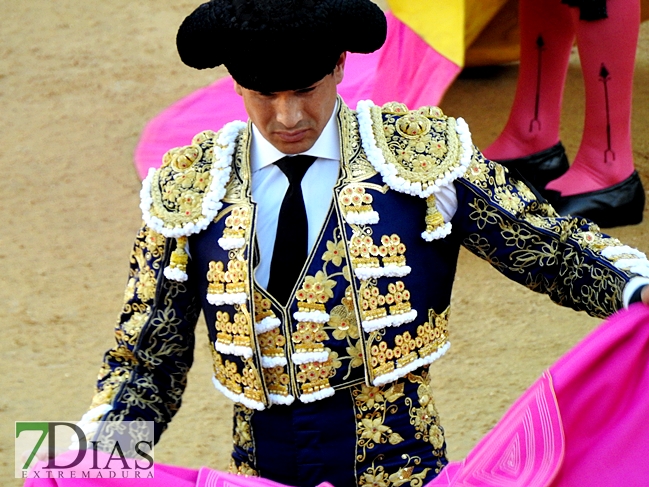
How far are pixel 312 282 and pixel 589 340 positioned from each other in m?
0.46

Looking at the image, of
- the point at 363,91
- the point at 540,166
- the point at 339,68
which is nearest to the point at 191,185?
the point at 339,68

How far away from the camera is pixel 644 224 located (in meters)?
4.31

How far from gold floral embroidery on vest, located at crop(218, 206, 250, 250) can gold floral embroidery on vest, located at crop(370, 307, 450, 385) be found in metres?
0.28

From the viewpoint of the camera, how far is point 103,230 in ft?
15.3

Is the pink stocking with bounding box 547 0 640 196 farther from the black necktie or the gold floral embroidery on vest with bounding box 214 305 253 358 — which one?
the gold floral embroidery on vest with bounding box 214 305 253 358

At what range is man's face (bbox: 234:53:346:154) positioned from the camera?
1852mm

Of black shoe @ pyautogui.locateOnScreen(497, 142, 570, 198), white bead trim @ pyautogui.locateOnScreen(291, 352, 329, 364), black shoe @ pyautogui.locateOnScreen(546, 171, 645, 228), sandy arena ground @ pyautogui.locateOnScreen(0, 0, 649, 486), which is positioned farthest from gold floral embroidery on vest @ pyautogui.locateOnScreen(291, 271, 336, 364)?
black shoe @ pyautogui.locateOnScreen(497, 142, 570, 198)

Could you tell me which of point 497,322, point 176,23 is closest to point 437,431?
point 497,322

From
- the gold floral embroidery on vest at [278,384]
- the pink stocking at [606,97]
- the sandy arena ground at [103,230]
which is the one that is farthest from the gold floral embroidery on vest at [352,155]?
the pink stocking at [606,97]

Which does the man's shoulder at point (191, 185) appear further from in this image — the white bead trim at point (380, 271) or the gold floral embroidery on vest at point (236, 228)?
the white bead trim at point (380, 271)

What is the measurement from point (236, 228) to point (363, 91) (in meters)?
3.35

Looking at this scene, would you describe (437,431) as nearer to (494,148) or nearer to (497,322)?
(497,322)

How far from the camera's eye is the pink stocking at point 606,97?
395 cm

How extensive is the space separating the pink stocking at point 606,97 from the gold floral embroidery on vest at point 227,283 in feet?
7.94
